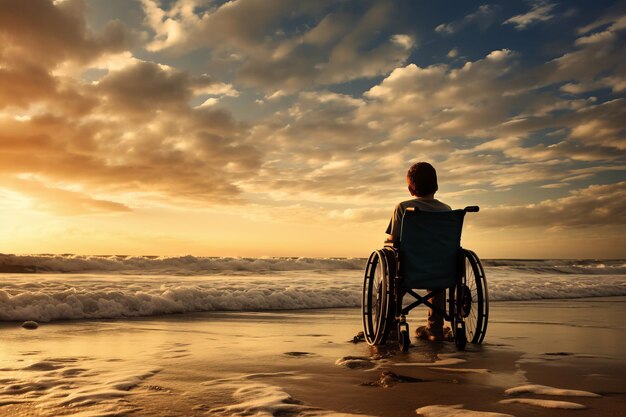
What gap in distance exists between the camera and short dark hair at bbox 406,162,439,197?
4672mm

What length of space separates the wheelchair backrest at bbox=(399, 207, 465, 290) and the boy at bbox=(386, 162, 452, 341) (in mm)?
135

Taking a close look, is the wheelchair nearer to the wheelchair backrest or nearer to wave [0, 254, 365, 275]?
the wheelchair backrest

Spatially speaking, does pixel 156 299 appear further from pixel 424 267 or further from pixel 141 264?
pixel 141 264

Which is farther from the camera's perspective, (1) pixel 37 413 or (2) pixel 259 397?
(2) pixel 259 397

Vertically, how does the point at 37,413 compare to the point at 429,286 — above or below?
below

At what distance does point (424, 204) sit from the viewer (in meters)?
4.53

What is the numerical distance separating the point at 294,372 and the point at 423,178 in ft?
7.18

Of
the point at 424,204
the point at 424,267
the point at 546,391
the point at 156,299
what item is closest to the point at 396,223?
the point at 424,204

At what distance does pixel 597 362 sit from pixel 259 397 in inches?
106

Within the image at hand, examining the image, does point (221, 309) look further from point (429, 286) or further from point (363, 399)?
point (363, 399)

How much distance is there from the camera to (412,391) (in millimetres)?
2836

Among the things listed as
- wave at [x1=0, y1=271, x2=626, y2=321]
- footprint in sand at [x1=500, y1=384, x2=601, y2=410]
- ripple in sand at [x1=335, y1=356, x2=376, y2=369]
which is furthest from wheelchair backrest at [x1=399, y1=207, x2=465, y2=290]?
wave at [x1=0, y1=271, x2=626, y2=321]

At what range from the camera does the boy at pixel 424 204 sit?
4.46m

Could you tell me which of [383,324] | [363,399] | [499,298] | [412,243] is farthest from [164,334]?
[499,298]
